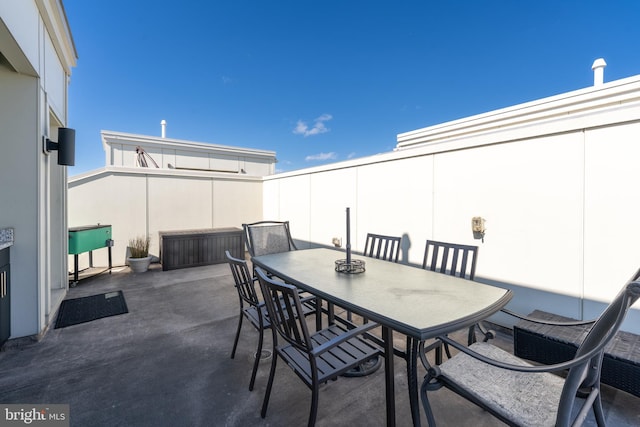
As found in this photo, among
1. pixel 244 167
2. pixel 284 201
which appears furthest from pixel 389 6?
pixel 244 167

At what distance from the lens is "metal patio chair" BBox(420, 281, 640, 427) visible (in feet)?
3.17

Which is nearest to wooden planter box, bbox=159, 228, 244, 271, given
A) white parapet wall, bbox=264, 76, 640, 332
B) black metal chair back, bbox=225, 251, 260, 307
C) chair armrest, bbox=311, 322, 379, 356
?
white parapet wall, bbox=264, 76, 640, 332

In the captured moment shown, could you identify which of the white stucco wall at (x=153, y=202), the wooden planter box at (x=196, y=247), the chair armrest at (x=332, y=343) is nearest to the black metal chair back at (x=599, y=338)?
the chair armrest at (x=332, y=343)

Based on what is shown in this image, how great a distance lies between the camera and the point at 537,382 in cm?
129

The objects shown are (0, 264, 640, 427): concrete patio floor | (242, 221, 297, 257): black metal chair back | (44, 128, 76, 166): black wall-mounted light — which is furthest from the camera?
(242, 221, 297, 257): black metal chair back

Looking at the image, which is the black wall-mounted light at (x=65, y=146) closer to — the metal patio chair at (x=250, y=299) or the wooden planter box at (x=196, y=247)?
the wooden planter box at (x=196, y=247)

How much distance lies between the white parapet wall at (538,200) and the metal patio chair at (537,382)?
4.69 ft

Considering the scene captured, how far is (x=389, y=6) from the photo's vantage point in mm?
6316

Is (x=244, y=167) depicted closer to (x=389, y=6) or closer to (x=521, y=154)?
(x=389, y=6)

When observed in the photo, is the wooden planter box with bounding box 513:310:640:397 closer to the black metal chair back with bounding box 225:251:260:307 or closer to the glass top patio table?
the glass top patio table

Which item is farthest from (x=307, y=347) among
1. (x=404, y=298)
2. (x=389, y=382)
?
(x=404, y=298)

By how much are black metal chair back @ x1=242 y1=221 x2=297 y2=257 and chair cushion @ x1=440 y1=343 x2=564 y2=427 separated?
254cm

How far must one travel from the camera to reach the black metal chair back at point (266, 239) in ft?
11.1

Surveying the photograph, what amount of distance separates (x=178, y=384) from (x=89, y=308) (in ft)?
7.90
